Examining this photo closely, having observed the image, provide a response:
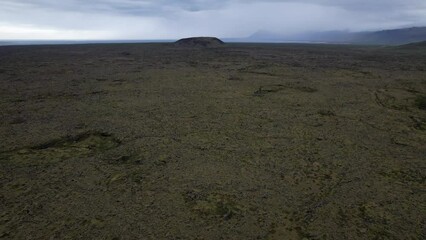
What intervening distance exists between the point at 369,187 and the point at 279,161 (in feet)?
3.33

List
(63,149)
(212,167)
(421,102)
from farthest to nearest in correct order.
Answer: (421,102), (63,149), (212,167)

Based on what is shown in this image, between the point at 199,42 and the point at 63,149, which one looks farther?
the point at 199,42

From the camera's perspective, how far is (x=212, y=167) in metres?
3.96

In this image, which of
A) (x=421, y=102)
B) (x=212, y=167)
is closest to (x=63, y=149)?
(x=212, y=167)

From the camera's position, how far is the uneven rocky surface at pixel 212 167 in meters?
2.85

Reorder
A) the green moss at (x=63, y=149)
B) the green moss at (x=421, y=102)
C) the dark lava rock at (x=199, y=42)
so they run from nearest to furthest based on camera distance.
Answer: the green moss at (x=63, y=149) < the green moss at (x=421, y=102) < the dark lava rock at (x=199, y=42)

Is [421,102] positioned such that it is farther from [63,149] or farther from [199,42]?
[199,42]

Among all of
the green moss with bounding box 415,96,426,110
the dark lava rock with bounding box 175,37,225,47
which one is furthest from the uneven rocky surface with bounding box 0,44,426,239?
the dark lava rock with bounding box 175,37,225,47

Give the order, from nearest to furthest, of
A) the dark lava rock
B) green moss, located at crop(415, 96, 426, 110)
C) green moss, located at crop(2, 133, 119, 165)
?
green moss, located at crop(2, 133, 119, 165), green moss, located at crop(415, 96, 426, 110), the dark lava rock

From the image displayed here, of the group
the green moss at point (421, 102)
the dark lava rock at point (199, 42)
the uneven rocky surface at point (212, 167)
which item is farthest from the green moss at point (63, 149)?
the dark lava rock at point (199, 42)

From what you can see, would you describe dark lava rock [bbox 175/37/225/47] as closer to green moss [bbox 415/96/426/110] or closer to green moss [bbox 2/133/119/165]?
green moss [bbox 415/96/426/110]

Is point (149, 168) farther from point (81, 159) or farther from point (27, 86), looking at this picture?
point (27, 86)

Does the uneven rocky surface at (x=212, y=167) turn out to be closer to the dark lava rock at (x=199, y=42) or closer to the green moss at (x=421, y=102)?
the green moss at (x=421, y=102)

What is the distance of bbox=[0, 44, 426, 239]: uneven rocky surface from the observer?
2.85m
